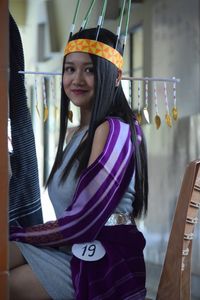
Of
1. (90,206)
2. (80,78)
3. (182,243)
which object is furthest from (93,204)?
(80,78)

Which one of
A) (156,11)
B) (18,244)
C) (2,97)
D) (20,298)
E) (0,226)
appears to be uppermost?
(156,11)

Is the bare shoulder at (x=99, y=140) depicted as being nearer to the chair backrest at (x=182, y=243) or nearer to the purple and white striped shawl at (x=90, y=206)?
the purple and white striped shawl at (x=90, y=206)

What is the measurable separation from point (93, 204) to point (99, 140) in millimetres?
230

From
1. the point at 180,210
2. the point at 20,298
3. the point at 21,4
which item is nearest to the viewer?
the point at 20,298

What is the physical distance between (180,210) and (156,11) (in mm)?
3982

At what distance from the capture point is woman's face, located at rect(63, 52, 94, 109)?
95.5 inches

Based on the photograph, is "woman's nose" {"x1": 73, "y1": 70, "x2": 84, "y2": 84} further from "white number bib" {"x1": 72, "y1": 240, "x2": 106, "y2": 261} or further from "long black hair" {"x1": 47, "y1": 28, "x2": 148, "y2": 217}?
"white number bib" {"x1": 72, "y1": 240, "x2": 106, "y2": 261}

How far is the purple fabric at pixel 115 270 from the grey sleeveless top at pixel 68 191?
8 centimetres

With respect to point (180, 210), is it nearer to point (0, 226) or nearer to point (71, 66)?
point (71, 66)

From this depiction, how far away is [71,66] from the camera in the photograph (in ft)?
8.14

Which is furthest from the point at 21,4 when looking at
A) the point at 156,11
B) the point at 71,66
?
the point at 71,66

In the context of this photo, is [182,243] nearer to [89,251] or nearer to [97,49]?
[89,251]

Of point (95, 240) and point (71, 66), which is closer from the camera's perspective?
point (95, 240)

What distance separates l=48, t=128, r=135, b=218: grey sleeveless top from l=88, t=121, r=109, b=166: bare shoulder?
0.34 feet
